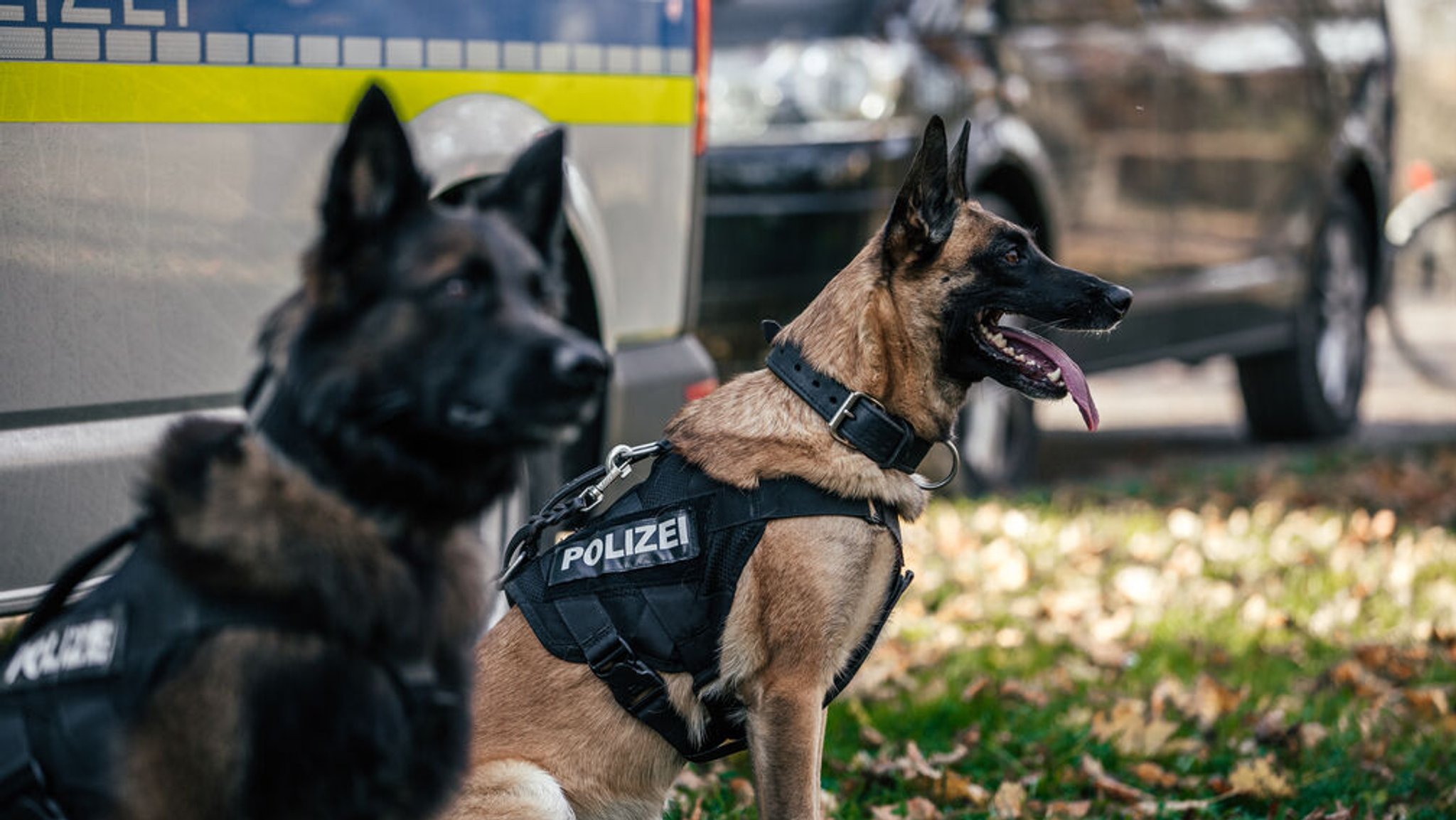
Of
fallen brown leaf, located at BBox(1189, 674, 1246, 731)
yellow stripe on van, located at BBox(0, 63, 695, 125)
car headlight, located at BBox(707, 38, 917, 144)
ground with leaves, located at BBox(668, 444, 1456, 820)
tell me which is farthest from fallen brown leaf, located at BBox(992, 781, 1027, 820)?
car headlight, located at BBox(707, 38, 917, 144)

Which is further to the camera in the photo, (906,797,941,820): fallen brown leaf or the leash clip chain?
(906,797,941,820): fallen brown leaf

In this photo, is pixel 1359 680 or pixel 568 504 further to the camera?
pixel 1359 680

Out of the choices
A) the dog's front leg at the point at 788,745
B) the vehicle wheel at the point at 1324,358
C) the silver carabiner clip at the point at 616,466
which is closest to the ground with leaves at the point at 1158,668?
the dog's front leg at the point at 788,745

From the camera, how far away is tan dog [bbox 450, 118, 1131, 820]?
288cm

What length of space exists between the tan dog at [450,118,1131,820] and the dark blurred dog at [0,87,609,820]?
2.43ft

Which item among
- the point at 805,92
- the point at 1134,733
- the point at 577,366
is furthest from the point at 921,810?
the point at 805,92

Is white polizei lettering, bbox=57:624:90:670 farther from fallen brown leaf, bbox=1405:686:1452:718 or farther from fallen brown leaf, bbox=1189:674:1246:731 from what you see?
fallen brown leaf, bbox=1405:686:1452:718

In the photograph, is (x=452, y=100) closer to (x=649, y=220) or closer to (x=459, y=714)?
(x=649, y=220)

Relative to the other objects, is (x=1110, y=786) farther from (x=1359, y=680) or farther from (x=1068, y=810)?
(x=1359, y=680)

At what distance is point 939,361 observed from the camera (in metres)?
3.19

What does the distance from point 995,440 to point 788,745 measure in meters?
4.00

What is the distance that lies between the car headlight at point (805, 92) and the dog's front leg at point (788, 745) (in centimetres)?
297

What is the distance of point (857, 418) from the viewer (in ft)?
9.97

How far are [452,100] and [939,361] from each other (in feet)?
4.62
